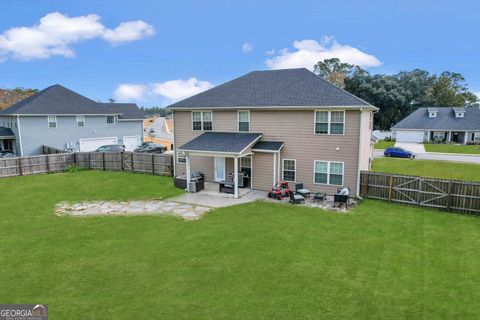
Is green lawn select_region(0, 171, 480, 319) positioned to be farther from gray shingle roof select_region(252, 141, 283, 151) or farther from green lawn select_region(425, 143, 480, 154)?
green lawn select_region(425, 143, 480, 154)

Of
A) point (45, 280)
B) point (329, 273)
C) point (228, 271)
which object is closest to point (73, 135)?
point (45, 280)

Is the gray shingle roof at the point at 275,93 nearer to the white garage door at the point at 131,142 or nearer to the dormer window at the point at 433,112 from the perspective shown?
the white garage door at the point at 131,142

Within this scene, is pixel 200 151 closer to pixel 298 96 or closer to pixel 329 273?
pixel 298 96

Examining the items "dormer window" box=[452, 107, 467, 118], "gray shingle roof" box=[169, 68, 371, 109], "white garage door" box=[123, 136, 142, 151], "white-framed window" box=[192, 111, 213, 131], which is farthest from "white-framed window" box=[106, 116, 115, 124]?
"dormer window" box=[452, 107, 467, 118]

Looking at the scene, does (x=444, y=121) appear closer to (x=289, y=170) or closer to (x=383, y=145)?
(x=383, y=145)

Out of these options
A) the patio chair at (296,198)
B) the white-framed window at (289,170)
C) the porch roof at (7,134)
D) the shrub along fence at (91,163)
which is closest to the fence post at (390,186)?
the patio chair at (296,198)

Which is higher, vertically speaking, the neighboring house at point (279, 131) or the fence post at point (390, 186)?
the neighboring house at point (279, 131)
